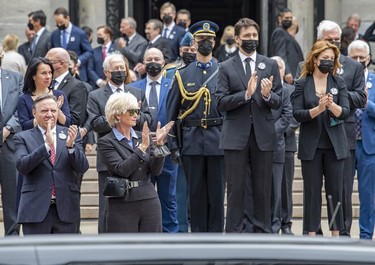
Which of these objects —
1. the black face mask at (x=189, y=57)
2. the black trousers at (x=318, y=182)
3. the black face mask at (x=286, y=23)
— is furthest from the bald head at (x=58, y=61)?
the black face mask at (x=286, y=23)

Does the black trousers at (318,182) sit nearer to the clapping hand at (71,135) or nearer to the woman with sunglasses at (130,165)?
the woman with sunglasses at (130,165)

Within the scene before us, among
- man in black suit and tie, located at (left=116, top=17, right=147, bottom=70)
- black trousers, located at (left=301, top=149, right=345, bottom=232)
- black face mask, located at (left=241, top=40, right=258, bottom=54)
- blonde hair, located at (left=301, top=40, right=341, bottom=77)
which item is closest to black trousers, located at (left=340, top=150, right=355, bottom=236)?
black trousers, located at (left=301, top=149, right=345, bottom=232)

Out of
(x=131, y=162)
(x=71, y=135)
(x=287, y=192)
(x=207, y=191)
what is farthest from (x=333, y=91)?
(x=71, y=135)

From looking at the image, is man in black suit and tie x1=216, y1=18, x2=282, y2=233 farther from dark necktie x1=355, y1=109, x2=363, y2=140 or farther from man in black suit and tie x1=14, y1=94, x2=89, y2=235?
man in black suit and tie x1=14, y1=94, x2=89, y2=235

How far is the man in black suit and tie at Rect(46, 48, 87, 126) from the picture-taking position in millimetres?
A: 12578

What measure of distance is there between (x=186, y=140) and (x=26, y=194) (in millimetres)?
2277

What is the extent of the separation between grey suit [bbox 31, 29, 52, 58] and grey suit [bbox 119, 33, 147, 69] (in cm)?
115

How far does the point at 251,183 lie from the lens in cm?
1173

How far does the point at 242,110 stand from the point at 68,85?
85.8 inches

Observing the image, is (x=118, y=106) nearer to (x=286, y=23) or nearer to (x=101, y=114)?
(x=101, y=114)

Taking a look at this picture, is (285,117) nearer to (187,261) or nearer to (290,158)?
(290,158)

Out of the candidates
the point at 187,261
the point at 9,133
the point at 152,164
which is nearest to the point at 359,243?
the point at 187,261

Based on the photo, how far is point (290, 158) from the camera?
13.6m

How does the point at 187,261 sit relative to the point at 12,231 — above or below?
above
